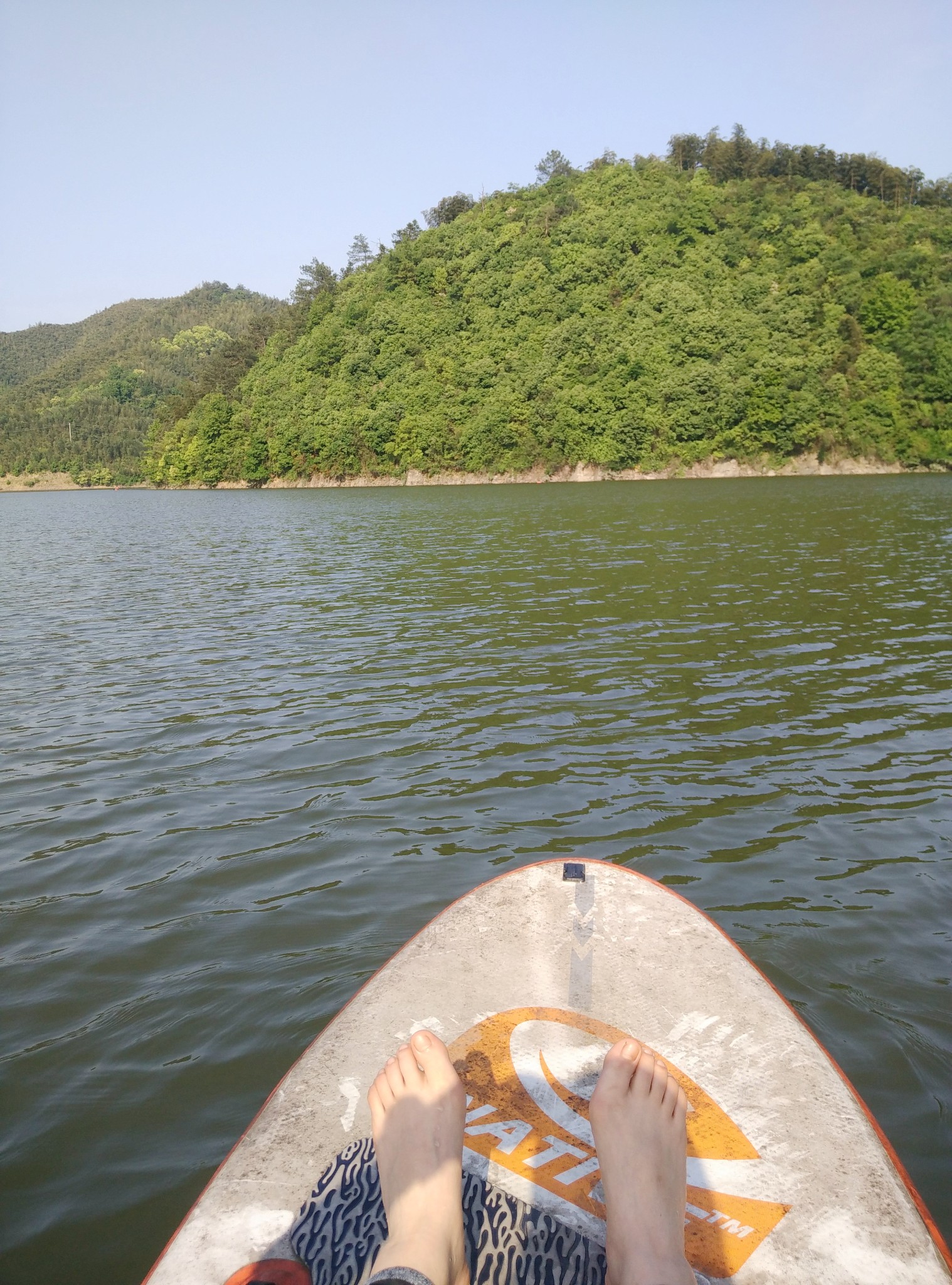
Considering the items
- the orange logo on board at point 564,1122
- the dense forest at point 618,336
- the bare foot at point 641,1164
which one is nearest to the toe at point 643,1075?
the bare foot at point 641,1164

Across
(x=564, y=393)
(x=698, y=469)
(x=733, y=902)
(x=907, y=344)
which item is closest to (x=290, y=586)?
(x=733, y=902)

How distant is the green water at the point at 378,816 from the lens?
10.3 ft

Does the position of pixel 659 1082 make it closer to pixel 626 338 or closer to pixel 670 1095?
pixel 670 1095

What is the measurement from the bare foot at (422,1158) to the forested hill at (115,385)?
102 meters

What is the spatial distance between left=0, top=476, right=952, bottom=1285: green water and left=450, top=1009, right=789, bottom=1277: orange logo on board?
3.26 ft

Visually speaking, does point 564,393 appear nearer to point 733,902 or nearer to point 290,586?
point 290,586

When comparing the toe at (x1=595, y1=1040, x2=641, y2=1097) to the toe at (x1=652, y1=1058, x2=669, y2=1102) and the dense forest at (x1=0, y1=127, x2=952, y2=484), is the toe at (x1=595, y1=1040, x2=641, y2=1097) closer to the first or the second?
the toe at (x1=652, y1=1058, x2=669, y2=1102)

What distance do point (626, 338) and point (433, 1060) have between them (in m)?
71.0

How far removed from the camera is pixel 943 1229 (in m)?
2.55

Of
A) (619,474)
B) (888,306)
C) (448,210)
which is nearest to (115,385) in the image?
(448,210)

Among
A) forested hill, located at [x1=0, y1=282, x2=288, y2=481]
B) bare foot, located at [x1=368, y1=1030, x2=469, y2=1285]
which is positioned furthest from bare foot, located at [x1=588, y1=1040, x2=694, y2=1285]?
forested hill, located at [x1=0, y1=282, x2=288, y2=481]

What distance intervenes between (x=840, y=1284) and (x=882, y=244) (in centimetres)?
8471

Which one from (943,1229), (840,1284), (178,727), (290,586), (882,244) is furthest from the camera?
(882,244)

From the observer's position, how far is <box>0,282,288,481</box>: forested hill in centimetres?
9962
